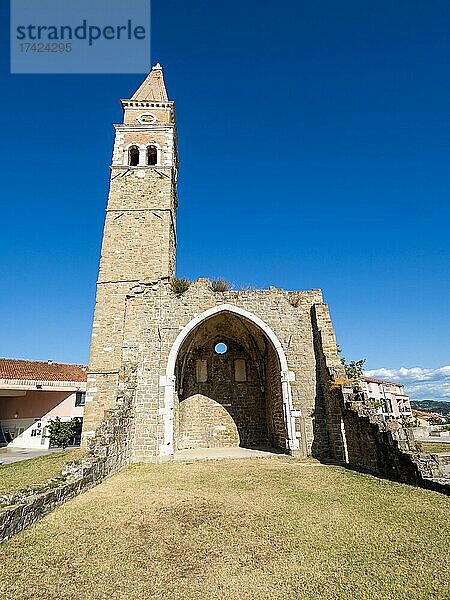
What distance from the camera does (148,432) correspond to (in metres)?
11.6

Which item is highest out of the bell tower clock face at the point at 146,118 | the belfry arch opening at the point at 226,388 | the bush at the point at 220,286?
the bell tower clock face at the point at 146,118

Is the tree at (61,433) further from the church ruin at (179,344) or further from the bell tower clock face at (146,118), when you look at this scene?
the bell tower clock face at (146,118)

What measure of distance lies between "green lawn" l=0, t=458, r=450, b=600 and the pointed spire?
21269 millimetres

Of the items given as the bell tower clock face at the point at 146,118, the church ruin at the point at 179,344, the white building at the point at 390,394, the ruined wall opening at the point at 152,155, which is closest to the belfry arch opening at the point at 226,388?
the church ruin at the point at 179,344

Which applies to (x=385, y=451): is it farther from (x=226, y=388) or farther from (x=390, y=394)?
(x=390, y=394)

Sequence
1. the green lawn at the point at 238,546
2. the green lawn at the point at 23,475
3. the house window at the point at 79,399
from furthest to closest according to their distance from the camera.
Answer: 1. the house window at the point at 79,399
2. the green lawn at the point at 23,475
3. the green lawn at the point at 238,546

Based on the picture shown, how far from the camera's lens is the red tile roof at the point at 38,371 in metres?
20.3

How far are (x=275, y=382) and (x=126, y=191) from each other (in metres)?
11.9

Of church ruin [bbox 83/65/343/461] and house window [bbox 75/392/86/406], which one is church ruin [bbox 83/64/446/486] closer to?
church ruin [bbox 83/65/343/461]

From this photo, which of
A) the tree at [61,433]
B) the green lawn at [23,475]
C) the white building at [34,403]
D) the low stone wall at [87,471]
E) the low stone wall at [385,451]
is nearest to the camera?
the low stone wall at [87,471]

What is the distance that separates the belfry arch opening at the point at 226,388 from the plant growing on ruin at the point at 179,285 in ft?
6.61

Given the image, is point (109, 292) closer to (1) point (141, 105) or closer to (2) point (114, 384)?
(2) point (114, 384)

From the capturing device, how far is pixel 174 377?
41.9 feet

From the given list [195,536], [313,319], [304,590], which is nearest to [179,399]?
[313,319]
